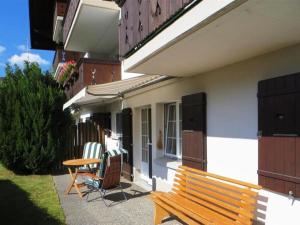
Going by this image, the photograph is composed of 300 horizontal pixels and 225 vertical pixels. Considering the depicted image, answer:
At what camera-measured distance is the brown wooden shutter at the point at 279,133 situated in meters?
4.06

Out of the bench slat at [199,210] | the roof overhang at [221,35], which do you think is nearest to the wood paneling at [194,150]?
the bench slat at [199,210]

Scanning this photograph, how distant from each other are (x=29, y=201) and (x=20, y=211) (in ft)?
3.14

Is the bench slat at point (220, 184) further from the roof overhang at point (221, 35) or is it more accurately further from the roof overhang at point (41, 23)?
the roof overhang at point (41, 23)

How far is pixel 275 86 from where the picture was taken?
4332 millimetres

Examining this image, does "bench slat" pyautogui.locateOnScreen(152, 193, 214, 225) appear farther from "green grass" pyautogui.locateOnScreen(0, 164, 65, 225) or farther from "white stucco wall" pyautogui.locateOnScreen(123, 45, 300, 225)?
"green grass" pyautogui.locateOnScreen(0, 164, 65, 225)

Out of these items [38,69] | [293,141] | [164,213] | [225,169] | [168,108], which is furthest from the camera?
[38,69]

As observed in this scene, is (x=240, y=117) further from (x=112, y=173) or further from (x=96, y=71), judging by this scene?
(x=96, y=71)

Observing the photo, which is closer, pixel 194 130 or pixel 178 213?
pixel 178 213

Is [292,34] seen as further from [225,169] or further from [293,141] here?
[225,169]

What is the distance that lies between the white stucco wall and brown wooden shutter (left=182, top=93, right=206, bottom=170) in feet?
0.38

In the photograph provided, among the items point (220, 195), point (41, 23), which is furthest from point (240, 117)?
point (41, 23)

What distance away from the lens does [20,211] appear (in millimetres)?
7305

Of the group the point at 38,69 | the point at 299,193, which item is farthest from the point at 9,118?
the point at 299,193

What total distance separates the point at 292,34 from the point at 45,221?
18.5 feet
